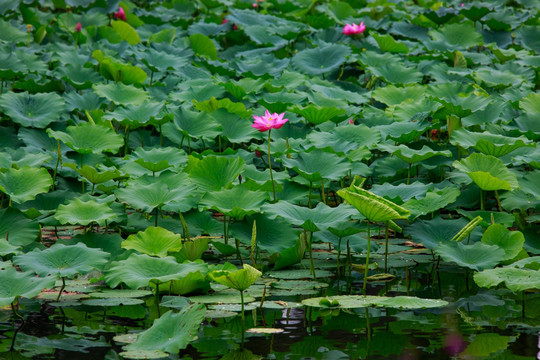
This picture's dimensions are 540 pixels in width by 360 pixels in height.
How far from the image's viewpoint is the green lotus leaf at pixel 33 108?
12.2 feet

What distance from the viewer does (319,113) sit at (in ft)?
12.1

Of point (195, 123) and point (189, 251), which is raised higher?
point (195, 123)

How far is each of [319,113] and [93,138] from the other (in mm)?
1172

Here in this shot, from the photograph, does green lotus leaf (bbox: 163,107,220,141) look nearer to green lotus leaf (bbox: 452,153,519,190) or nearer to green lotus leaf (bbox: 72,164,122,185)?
green lotus leaf (bbox: 72,164,122,185)

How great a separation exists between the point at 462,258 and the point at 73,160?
1.96 metres

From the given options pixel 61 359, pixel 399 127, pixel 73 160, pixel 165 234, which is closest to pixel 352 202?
pixel 165 234

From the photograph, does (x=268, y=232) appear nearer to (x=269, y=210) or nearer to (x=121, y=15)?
(x=269, y=210)

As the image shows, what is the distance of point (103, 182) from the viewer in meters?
3.04

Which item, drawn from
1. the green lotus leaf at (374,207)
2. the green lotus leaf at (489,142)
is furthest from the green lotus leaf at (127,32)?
the green lotus leaf at (374,207)

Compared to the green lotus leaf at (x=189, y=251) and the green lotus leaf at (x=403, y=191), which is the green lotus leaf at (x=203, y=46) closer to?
the green lotus leaf at (x=403, y=191)

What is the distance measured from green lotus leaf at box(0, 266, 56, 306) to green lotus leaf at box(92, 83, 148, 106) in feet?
6.37

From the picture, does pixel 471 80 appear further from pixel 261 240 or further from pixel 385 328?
pixel 385 328

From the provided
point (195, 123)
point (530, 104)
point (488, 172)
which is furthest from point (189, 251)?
point (530, 104)

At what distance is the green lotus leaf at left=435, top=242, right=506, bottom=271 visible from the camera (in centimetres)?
Result: 250
